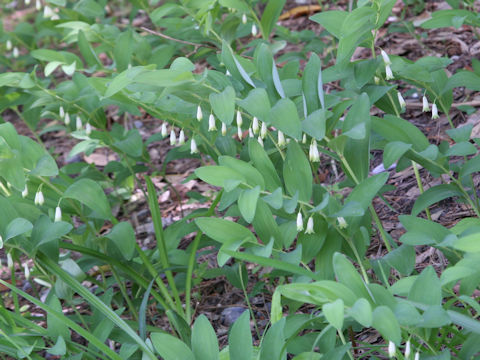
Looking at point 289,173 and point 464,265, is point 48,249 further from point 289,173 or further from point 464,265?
point 464,265

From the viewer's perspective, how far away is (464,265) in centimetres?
142

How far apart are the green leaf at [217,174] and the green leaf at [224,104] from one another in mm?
131

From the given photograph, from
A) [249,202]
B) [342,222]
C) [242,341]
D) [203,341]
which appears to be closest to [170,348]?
[203,341]

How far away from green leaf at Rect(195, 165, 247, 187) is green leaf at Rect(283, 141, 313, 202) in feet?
0.48

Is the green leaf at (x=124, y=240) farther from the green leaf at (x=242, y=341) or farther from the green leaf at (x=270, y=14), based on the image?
the green leaf at (x=270, y=14)

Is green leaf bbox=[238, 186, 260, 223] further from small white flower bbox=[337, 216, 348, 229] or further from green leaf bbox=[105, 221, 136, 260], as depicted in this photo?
green leaf bbox=[105, 221, 136, 260]

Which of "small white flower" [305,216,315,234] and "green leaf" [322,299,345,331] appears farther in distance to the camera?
"small white flower" [305,216,315,234]

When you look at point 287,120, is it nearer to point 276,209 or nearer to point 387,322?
point 276,209

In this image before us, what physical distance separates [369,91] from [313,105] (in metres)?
0.29

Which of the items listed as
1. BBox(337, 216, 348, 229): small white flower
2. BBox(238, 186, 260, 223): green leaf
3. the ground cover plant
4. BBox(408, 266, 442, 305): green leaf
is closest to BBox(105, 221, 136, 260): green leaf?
the ground cover plant

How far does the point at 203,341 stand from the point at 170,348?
0.30ft

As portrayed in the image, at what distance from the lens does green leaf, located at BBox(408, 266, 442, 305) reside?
1.42 m

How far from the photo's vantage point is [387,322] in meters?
1.28

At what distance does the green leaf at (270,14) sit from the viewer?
2756 millimetres
